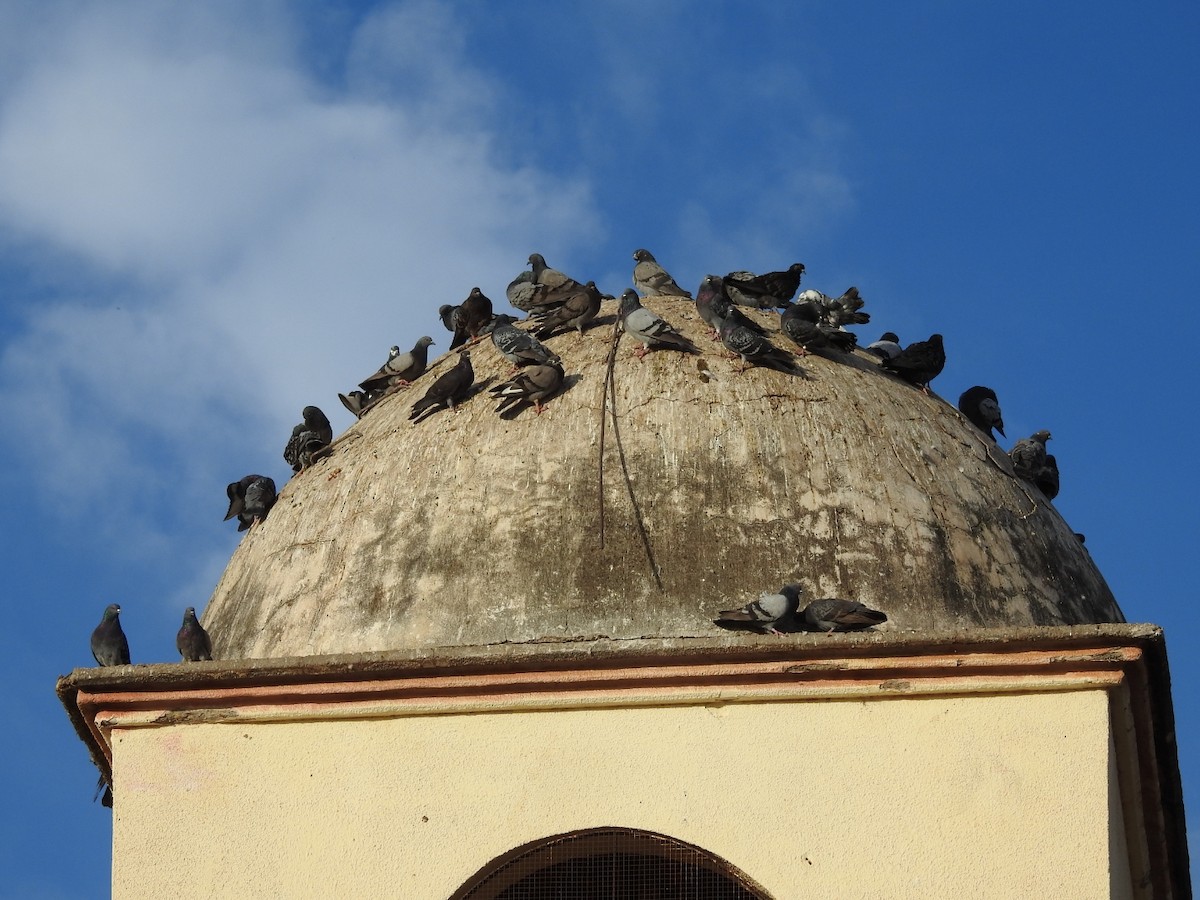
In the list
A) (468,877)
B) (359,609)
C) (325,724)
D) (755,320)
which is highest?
Answer: (755,320)

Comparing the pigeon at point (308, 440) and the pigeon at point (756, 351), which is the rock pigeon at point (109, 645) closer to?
the pigeon at point (308, 440)

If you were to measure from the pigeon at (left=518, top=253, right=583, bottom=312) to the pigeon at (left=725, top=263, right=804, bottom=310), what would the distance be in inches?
37.7

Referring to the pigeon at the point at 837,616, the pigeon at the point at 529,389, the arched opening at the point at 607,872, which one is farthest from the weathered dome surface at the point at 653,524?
the arched opening at the point at 607,872

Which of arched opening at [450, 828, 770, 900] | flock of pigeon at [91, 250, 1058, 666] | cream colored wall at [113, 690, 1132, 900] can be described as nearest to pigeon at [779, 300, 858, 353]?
flock of pigeon at [91, 250, 1058, 666]

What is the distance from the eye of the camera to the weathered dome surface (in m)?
8.83

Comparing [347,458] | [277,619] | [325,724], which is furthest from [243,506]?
[325,724]

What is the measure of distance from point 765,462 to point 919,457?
0.81 meters

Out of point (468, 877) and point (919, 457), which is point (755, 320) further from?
point (468, 877)

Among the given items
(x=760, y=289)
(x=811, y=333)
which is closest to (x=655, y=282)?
(x=760, y=289)

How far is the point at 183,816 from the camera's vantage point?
27.2 feet

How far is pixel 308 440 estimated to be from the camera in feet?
35.5

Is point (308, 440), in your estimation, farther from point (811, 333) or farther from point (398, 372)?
point (811, 333)

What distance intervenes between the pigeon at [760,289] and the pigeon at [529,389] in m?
1.86

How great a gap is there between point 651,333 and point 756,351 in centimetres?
55
